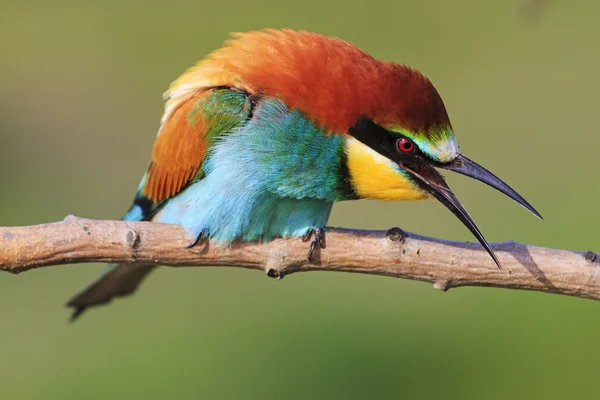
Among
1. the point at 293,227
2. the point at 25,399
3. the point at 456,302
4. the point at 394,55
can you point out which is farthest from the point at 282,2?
the point at 293,227

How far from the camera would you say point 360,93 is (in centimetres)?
262

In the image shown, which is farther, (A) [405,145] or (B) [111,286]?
(B) [111,286]

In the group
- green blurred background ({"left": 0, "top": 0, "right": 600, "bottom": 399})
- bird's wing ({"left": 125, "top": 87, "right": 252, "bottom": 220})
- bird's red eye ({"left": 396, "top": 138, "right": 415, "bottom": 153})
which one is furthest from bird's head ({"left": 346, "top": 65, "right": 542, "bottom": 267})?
green blurred background ({"left": 0, "top": 0, "right": 600, "bottom": 399})

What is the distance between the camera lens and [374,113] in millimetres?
2613

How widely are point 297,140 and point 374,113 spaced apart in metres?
0.26

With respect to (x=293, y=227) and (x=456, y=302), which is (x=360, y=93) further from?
(x=456, y=302)

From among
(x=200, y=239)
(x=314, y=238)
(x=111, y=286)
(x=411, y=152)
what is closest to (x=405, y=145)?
(x=411, y=152)

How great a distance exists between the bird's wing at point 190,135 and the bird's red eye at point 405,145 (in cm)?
50

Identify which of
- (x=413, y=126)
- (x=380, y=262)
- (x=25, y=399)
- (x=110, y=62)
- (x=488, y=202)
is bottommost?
(x=25, y=399)

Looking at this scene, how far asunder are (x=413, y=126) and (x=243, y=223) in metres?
0.63

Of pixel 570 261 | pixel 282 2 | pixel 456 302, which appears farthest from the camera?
pixel 282 2

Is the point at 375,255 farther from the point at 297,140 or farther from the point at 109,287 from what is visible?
the point at 109,287

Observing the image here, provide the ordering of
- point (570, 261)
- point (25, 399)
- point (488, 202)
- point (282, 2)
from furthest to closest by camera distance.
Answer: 1. point (282, 2)
2. point (488, 202)
3. point (25, 399)
4. point (570, 261)

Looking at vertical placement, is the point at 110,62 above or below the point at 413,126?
above
